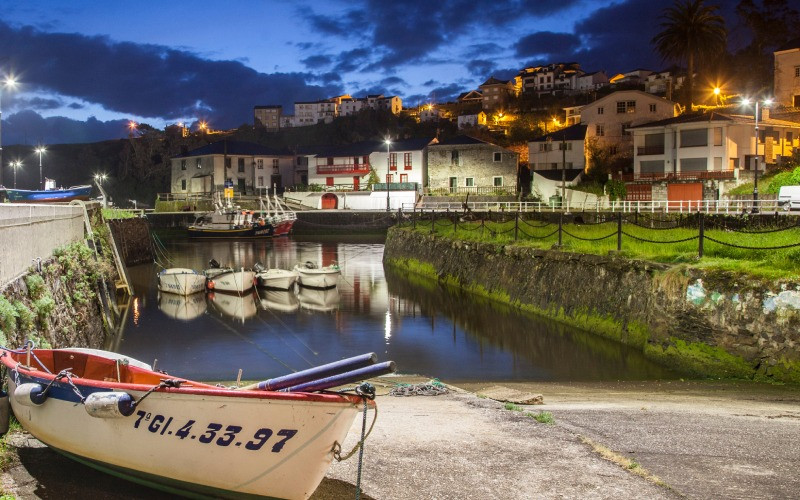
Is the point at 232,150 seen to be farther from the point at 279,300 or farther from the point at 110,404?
A: the point at 110,404

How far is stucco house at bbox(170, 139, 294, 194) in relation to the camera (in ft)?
291

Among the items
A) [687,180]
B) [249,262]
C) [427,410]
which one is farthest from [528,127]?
[427,410]

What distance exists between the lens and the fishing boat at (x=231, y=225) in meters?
70.1

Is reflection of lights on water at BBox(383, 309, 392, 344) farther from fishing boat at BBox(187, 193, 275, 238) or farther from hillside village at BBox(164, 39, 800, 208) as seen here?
fishing boat at BBox(187, 193, 275, 238)

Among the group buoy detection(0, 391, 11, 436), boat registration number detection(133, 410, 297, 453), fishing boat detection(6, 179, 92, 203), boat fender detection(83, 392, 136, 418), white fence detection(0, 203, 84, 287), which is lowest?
buoy detection(0, 391, 11, 436)

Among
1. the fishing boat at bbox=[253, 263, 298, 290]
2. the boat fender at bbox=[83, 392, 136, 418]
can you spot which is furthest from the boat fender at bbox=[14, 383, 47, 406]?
the fishing boat at bbox=[253, 263, 298, 290]

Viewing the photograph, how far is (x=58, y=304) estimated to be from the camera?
14141mm

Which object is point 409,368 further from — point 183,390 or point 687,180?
point 687,180

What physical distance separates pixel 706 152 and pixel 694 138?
1615 millimetres

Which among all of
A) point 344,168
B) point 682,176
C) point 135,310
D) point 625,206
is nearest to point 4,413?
point 135,310

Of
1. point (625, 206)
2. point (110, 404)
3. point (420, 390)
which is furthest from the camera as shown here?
point (625, 206)

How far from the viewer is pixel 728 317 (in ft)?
49.5

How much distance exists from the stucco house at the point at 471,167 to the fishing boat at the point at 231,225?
18883 mm

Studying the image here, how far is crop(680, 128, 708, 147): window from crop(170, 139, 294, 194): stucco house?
52.5 metres
